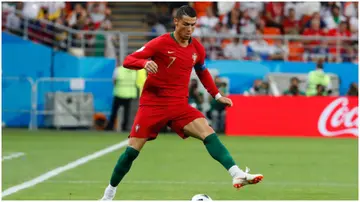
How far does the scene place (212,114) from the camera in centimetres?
2653

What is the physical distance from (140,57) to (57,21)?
19.3 meters

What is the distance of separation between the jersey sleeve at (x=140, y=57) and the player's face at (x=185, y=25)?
0.30 meters

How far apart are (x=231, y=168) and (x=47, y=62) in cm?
1889

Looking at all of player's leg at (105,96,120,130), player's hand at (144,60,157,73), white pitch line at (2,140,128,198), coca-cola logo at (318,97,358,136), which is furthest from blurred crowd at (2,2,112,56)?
player's hand at (144,60,157,73)

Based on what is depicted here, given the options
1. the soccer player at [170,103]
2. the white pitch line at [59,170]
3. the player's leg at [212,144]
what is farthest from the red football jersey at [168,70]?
the white pitch line at [59,170]

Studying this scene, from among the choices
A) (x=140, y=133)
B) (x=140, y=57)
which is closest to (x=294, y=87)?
(x=140, y=133)

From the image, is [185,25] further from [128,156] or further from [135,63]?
[128,156]

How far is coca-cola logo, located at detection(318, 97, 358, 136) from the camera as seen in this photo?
968 inches

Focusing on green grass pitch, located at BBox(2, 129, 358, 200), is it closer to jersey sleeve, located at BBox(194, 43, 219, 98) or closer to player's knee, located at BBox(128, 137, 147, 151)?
player's knee, located at BBox(128, 137, 147, 151)

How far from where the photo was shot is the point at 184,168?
616 inches

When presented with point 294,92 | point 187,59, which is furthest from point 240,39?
point 187,59

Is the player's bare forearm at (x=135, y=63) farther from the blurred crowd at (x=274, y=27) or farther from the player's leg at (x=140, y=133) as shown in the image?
the blurred crowd at (x=274, y=27)

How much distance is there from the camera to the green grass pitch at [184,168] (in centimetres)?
1199

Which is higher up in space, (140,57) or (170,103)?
(140,57)
